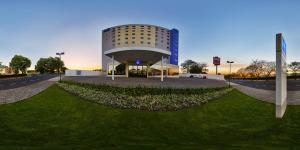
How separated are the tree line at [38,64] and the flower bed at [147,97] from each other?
101 m

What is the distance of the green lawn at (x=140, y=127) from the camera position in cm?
926

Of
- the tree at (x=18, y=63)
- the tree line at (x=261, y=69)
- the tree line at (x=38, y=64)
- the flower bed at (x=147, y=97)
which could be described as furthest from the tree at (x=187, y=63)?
the flower bed at (x=147, y=97)

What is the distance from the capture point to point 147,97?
1694 centimetres

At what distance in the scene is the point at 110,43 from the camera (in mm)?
106938

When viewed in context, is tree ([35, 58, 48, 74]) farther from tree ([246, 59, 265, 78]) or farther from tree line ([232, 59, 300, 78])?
tree ([246, 59, 265, 78])

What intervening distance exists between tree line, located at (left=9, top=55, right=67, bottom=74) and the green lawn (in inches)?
4131

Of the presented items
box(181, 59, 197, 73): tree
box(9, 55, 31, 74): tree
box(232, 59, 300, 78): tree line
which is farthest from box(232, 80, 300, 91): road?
box(9, 55, 31, 74): tree

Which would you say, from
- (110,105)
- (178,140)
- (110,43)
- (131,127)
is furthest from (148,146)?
(110,43)

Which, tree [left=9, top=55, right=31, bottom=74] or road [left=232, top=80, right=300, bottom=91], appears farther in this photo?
tree [left=9, top=55, right=31, bottom=74]

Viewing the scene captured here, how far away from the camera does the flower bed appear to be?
15.6 meters

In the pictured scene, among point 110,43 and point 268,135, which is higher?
point 110,43

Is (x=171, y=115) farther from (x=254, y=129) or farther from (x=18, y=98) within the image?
(x=18, y=98)

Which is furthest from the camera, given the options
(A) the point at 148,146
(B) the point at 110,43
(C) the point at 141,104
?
(B) the point at 110,43

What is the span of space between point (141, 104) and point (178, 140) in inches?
227
